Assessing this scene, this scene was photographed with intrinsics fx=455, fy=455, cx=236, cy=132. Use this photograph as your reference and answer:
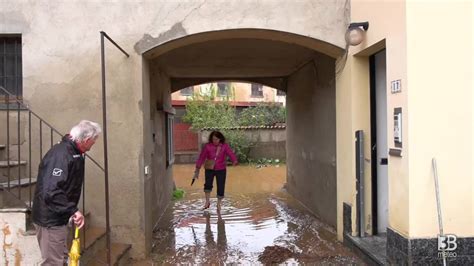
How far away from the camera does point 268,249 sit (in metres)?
5.86

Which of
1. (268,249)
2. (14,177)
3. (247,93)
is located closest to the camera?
(14,177)

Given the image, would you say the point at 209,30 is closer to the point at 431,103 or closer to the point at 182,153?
the point at 431,103

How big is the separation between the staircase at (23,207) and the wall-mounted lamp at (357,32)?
331cm

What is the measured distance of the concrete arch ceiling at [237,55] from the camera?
5.80 metres

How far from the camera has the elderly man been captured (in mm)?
3389

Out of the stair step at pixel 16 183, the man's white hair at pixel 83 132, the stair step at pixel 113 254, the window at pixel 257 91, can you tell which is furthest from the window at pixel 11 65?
the window at pixel 257 91

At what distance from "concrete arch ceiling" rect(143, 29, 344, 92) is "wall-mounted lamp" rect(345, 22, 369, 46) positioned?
0.49 meters

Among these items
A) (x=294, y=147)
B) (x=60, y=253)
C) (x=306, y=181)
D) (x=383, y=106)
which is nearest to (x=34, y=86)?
(x=60, y=253)

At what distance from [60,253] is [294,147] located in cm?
765

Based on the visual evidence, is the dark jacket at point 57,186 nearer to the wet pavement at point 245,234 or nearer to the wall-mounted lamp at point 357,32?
the wet pavement at point 245,234

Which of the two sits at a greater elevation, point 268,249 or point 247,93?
point 247,93

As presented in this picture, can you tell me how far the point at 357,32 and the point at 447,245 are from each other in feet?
8.15

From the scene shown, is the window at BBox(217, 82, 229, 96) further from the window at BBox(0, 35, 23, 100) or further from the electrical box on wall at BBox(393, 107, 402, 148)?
the electrical box on wall at BBox(393, 107, 402, 148)

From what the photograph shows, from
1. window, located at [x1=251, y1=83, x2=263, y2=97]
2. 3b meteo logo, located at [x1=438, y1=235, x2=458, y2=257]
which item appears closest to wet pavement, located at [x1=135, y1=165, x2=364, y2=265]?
3b meteo logo, located at [x1=438, y1=235, x2=458, y2=257]
